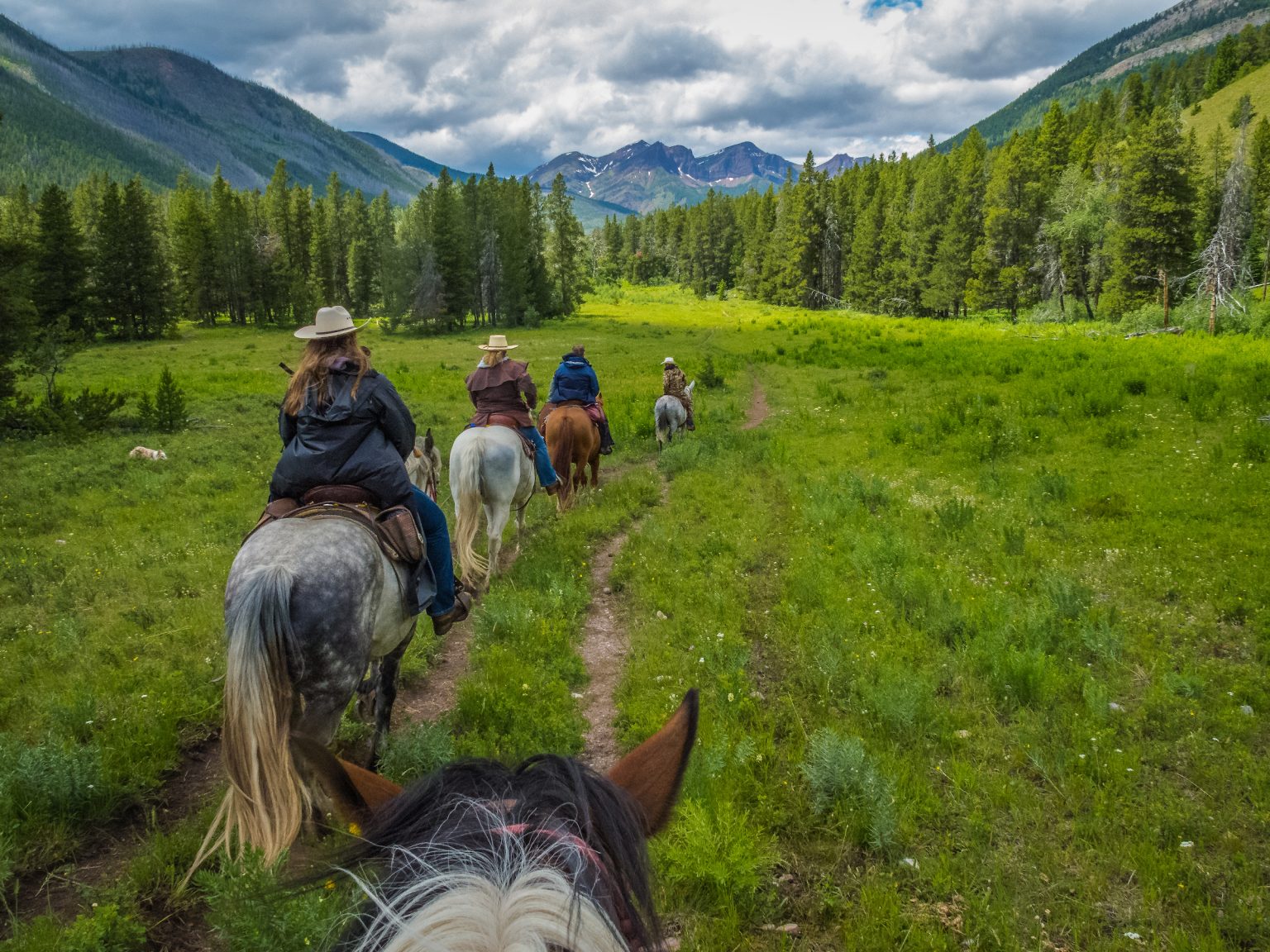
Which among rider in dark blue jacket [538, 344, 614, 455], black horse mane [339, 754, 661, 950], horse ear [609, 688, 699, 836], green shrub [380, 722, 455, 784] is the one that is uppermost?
Result: rider in dark blue jacket [538, 344, 614, 455]

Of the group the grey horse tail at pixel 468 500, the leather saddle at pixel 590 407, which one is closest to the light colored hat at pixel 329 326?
the grey horse tail at pixel 468 500

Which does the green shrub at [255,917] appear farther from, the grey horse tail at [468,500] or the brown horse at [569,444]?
the brown horse at [569,444]

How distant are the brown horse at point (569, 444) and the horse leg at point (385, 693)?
5.76 meters

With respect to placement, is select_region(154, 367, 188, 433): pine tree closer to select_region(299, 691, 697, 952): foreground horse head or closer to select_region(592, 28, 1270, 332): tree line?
select_region(299, 691, 697, 952): foreground horse head

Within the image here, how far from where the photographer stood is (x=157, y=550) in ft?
30.6

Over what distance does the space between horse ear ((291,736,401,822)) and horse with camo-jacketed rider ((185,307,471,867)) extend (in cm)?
142

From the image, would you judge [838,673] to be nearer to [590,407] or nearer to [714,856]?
[714,856]

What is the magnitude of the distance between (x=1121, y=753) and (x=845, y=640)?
2370 mm

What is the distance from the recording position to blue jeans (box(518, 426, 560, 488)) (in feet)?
30.4

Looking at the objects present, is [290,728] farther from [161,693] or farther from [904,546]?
[904,546]

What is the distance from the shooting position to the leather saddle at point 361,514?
424 centimetres

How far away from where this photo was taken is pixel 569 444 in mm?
10992

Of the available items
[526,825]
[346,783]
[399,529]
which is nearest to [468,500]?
[399,529]

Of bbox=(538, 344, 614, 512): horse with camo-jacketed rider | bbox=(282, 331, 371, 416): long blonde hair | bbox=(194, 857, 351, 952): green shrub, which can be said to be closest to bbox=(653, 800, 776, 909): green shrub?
bbox=(194, 857, 351, 952): green shrub
